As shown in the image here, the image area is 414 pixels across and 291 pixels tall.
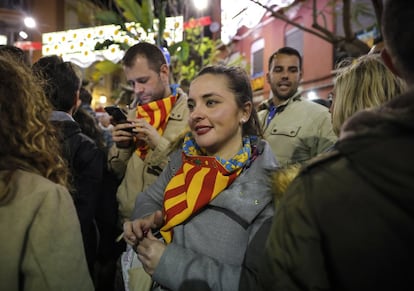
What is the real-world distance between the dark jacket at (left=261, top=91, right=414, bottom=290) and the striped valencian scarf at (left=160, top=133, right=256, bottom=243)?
94 centimetres

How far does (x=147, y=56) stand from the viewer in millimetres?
3289

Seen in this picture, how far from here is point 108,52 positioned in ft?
33.0

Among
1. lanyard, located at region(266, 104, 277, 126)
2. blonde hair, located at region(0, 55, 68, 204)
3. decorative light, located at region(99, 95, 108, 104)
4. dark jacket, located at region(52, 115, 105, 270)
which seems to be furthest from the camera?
decorative light, located at region(99, 95, 108, 104)

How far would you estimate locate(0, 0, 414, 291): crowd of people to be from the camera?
934 mm

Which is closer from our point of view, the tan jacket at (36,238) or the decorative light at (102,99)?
the tan jacket at (36,238)

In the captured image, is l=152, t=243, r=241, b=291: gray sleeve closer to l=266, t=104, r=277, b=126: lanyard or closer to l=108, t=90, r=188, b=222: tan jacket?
l=108, t=90, r=188, b=222: tan jacket

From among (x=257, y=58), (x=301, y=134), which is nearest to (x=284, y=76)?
(x=301, y=134)

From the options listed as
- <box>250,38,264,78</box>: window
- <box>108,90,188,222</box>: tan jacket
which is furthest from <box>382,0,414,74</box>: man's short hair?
<box>250,38,264,78</box>: window

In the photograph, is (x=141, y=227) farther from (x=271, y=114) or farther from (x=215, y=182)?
(x=271, y=114)

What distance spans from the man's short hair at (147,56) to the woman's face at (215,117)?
1130 millimetres

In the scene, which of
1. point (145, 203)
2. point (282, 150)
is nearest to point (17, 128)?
point (145, 203)

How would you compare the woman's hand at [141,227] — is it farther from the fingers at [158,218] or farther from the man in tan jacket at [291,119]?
the man in tan jacket at [291,119]

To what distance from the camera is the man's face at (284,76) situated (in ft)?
13.0

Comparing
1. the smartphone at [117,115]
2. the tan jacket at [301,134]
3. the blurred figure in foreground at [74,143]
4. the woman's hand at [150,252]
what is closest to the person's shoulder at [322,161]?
the woman's hand at [150,252]
